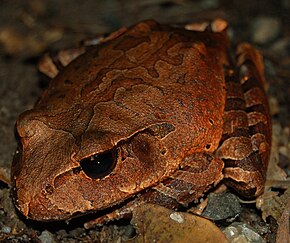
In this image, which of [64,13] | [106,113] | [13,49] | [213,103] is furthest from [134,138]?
[64,13]

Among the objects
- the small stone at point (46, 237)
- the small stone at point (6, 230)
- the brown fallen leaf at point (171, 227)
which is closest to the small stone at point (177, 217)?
the brown fallen leaf at point (171, 227)

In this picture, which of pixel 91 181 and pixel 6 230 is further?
pixel 6 230

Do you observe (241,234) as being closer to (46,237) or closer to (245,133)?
(245,133)

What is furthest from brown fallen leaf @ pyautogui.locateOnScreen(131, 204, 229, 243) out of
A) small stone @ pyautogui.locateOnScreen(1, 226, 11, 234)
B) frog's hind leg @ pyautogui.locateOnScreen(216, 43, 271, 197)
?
small stone @ pyautogui.locateOnScreen(1, 226, 11, 234)

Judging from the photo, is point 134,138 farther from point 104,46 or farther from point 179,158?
point 104,46

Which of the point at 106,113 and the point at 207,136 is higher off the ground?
the point at 106,113

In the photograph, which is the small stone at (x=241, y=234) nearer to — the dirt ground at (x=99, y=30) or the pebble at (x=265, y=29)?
the dirt ground at (x=99, y=30)

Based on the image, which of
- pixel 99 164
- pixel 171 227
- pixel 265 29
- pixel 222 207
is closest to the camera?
pixel 99 164

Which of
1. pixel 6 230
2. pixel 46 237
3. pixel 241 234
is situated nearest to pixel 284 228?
pixel 241 234
